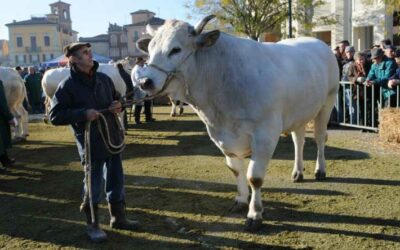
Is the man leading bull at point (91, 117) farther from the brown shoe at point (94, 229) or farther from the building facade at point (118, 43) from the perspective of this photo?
the building facade at point (118, 43)

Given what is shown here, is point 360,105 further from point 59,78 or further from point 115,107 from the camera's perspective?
point 59,78

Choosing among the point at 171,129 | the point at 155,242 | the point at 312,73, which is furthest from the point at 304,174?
the point at 171,129

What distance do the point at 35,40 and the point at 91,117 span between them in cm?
10336

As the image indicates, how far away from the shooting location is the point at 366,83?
9602 mm

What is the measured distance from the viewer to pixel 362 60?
10.1 metres

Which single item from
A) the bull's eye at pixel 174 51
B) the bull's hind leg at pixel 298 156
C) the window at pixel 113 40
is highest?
the window at pixel 113 40

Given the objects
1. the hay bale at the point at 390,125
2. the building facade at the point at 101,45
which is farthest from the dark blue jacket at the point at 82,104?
the building facade at the point at 101,45

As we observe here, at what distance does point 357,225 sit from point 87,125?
116 inches

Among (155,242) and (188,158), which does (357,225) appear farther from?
A: (188,158)

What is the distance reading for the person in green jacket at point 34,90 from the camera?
64.0 feet

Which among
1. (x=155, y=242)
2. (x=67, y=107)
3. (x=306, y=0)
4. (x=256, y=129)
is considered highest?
(x=306, y=0)

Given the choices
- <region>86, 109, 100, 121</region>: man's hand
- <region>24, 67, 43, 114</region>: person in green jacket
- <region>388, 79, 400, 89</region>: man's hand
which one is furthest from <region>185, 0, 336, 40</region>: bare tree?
<region>86, 109, 100, 121</region>: man's hand

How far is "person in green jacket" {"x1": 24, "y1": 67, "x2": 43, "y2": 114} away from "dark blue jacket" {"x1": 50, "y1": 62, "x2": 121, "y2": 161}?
16110mm

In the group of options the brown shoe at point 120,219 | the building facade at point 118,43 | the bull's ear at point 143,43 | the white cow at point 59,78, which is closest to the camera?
the bull's ear at point 143,43
